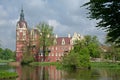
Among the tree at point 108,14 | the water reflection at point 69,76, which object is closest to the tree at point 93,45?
the water reflection at point 69,76

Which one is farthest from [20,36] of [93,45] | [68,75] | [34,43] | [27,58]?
[68,75]

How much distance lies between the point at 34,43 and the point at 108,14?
108276 millimetres

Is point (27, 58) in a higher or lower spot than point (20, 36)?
lower

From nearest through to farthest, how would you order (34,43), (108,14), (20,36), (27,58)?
(108,14) < (27,58) < (34,43) < (20,36)

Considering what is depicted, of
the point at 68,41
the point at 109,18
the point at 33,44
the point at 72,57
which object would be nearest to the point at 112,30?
the point at 109,18

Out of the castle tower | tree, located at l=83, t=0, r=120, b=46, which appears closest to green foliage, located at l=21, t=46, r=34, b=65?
the castle tower

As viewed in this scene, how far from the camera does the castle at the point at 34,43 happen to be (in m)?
120

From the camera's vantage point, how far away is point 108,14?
47.2ft

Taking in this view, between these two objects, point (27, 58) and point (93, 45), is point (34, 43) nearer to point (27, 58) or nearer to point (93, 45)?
point (27, 58)

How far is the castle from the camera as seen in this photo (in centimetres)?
11950

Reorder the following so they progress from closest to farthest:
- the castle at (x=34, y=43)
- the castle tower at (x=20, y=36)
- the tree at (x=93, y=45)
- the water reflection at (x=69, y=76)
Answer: the water reflection at (x=69, y=76) → the tree at (x=93, y=45) → the castle at (x=34, y=43) → the castle tower at (x=20, y=36)

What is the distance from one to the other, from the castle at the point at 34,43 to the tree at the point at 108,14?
98.3 meters

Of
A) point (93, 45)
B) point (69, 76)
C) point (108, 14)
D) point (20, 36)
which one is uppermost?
point (20, 36)

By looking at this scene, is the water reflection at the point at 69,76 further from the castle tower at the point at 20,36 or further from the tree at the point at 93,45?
the castle tower at the point at 20,36
